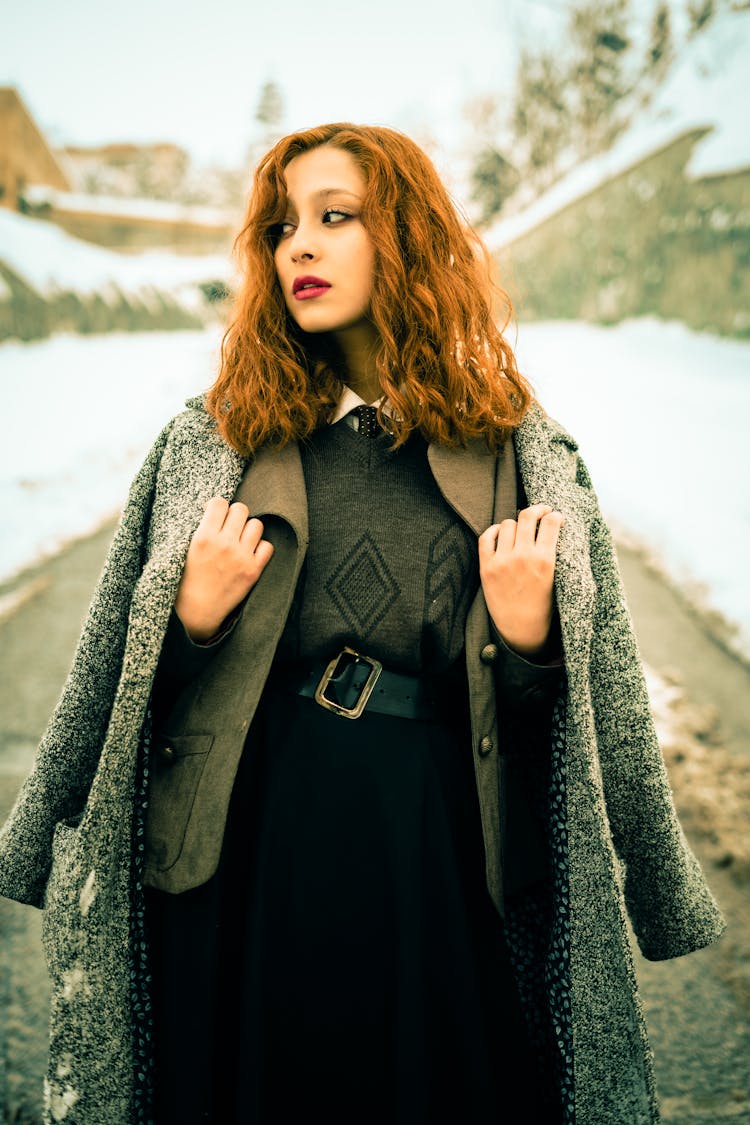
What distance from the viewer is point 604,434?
8.70 meters

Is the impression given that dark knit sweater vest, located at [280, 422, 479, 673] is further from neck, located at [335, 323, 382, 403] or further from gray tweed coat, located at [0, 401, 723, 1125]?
neck, located at [335, 323, 382, 403]

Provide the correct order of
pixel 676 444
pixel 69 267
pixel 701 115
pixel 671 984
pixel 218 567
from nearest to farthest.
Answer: pixel 218 567 < pixel 671 984 < pixel 676 444 < pixel 701 115 < pixel 69 267

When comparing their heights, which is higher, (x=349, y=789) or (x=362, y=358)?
(x=362, y=358)

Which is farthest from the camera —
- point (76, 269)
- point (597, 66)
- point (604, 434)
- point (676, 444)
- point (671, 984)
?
point (597, 66)

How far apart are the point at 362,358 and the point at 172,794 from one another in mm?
928

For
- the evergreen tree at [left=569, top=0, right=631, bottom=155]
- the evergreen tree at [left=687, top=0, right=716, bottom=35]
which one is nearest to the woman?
the evergreen tree at [left=687, top=0, right=716, bottom=35]

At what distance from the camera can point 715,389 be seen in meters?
7.38

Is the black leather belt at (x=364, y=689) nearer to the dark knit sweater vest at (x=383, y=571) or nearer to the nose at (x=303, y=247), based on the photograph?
the dark knit sweater vest at (x=383, y=571)

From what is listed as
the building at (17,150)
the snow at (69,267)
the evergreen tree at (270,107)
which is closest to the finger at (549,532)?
the snow at (69,267)

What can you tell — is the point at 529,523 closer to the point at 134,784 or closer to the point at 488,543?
the point at 488,543

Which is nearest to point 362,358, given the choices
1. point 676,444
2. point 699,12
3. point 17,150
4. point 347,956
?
point 347,956

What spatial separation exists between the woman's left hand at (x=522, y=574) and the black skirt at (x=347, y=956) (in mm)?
235

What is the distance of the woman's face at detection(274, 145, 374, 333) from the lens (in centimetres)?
141

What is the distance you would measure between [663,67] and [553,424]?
19.6 meters
